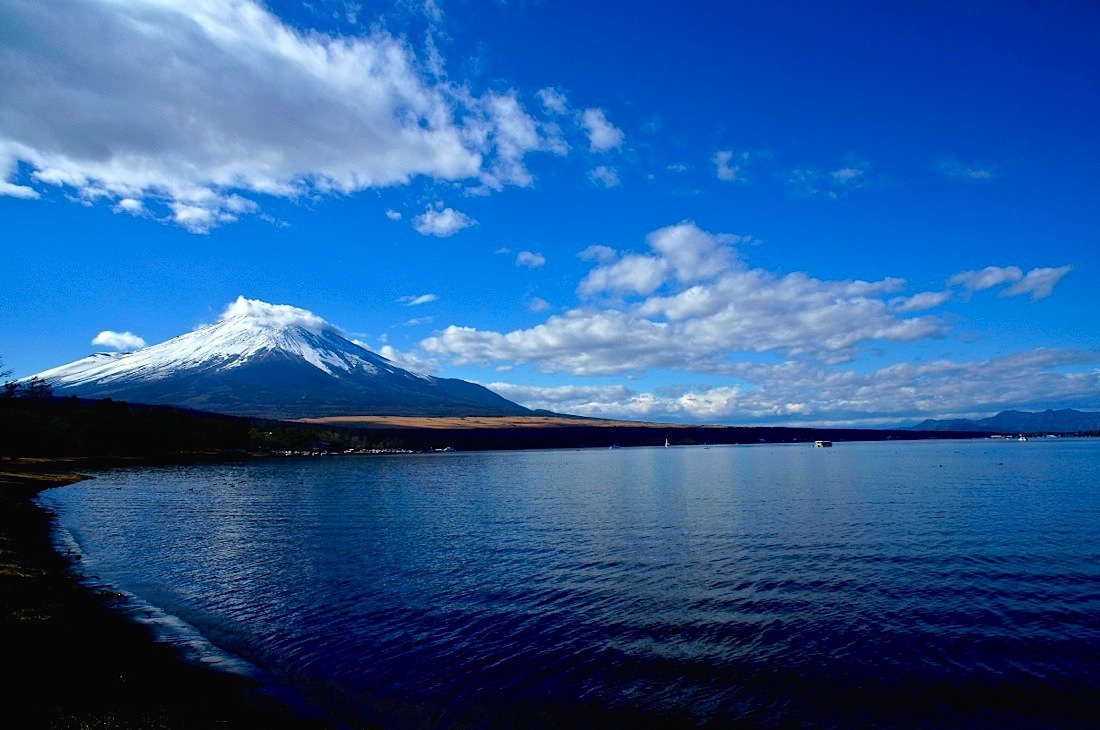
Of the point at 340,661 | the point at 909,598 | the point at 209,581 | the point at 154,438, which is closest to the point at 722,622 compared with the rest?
the point at 909,598

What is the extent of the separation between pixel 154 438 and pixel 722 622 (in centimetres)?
19918

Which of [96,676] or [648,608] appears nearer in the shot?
[96,676]

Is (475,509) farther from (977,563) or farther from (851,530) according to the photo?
(977,563)

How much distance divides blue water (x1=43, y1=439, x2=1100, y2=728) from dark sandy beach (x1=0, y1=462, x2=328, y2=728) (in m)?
2.26

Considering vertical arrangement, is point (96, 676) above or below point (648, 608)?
above

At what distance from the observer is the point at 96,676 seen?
59.7 ft

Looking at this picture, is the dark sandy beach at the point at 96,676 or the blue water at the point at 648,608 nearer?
the dark sandy beach at the point at 96,676

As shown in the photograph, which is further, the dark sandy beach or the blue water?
the blue water

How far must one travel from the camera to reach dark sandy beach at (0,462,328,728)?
616 inches

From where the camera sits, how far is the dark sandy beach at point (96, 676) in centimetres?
1565

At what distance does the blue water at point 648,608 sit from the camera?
61.7 ft

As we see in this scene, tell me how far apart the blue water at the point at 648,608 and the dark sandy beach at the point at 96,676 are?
2256 millimetres

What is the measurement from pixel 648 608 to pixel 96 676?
20.3 m

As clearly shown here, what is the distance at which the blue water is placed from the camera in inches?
740
